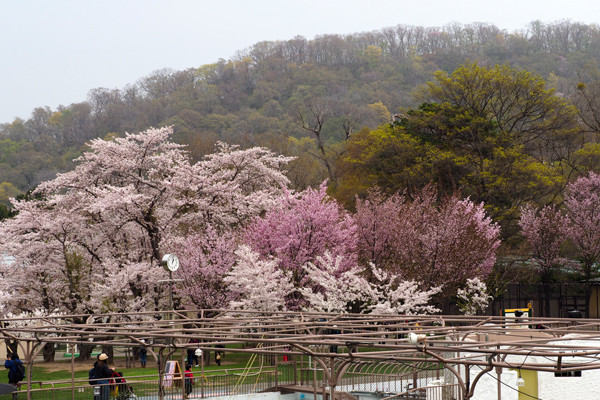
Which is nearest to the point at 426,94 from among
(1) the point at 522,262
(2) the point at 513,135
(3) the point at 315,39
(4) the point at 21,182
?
(2) the point at 513,135

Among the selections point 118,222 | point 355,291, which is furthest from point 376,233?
point 118,222

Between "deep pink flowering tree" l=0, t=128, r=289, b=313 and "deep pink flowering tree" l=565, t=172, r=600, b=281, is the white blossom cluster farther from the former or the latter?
"deep pink flowering tree" l=565, t=172, r=600, b=281

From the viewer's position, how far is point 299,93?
119m

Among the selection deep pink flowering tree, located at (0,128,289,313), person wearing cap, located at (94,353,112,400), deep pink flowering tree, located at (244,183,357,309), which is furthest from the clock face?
deep pink flowering tree, located at (0,128,289,313)

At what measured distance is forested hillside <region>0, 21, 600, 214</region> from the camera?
94188 mm

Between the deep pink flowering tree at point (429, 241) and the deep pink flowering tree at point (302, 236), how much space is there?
241cm

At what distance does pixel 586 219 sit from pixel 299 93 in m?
72.5

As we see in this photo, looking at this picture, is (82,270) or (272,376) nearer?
(272,376)

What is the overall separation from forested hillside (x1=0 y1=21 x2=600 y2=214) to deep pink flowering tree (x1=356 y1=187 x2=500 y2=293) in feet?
79.0

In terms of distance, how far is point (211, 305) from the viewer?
37094 millimetres

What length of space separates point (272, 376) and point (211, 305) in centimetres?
976

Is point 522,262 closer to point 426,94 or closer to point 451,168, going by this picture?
point 451,168

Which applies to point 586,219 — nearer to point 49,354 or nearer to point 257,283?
point 257,283

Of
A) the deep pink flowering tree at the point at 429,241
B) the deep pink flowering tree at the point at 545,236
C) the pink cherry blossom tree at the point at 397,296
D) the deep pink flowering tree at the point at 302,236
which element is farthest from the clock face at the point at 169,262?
the deep pink flowering tree at the point at 545,236
